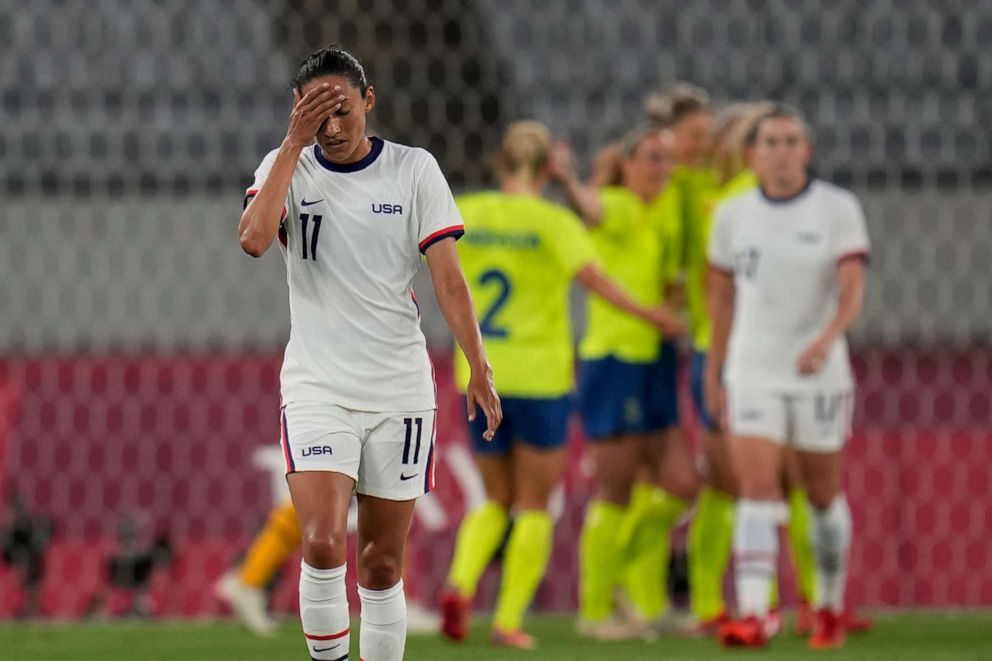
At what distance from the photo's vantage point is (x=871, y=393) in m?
7.80

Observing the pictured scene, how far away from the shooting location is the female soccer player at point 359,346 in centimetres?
373

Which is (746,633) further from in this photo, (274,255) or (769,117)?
(274,255)

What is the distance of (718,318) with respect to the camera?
6035 millimetres

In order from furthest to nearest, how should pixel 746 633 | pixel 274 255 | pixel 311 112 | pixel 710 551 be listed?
pixel 274 255
pixel 710 551
pixel 746 633
pixel 311 112

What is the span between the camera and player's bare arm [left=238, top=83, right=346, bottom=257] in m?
3.58

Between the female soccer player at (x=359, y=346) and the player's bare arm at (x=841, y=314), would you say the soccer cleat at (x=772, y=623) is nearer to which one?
the player's bare arm at (x=841, y=314)

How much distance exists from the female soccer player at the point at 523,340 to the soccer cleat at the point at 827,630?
987mm

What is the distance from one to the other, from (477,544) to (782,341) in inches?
50.8

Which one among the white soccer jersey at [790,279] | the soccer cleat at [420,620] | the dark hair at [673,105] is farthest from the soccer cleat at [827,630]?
the dark hair at [673,105]

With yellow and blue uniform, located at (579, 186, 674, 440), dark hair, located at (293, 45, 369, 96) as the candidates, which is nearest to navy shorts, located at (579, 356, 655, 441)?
yellow and blue uniform, located at (579, 186, 674, 440)

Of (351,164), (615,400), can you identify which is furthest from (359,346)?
(615,400)

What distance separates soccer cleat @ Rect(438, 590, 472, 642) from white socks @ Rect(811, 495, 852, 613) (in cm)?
123

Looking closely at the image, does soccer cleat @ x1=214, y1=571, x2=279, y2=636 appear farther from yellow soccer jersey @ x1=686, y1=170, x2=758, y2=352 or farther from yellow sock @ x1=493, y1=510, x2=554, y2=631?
yellow soccer jersey @ x1=686, y1=170, x2=758, y2=352

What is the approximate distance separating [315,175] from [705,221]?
321 cm
